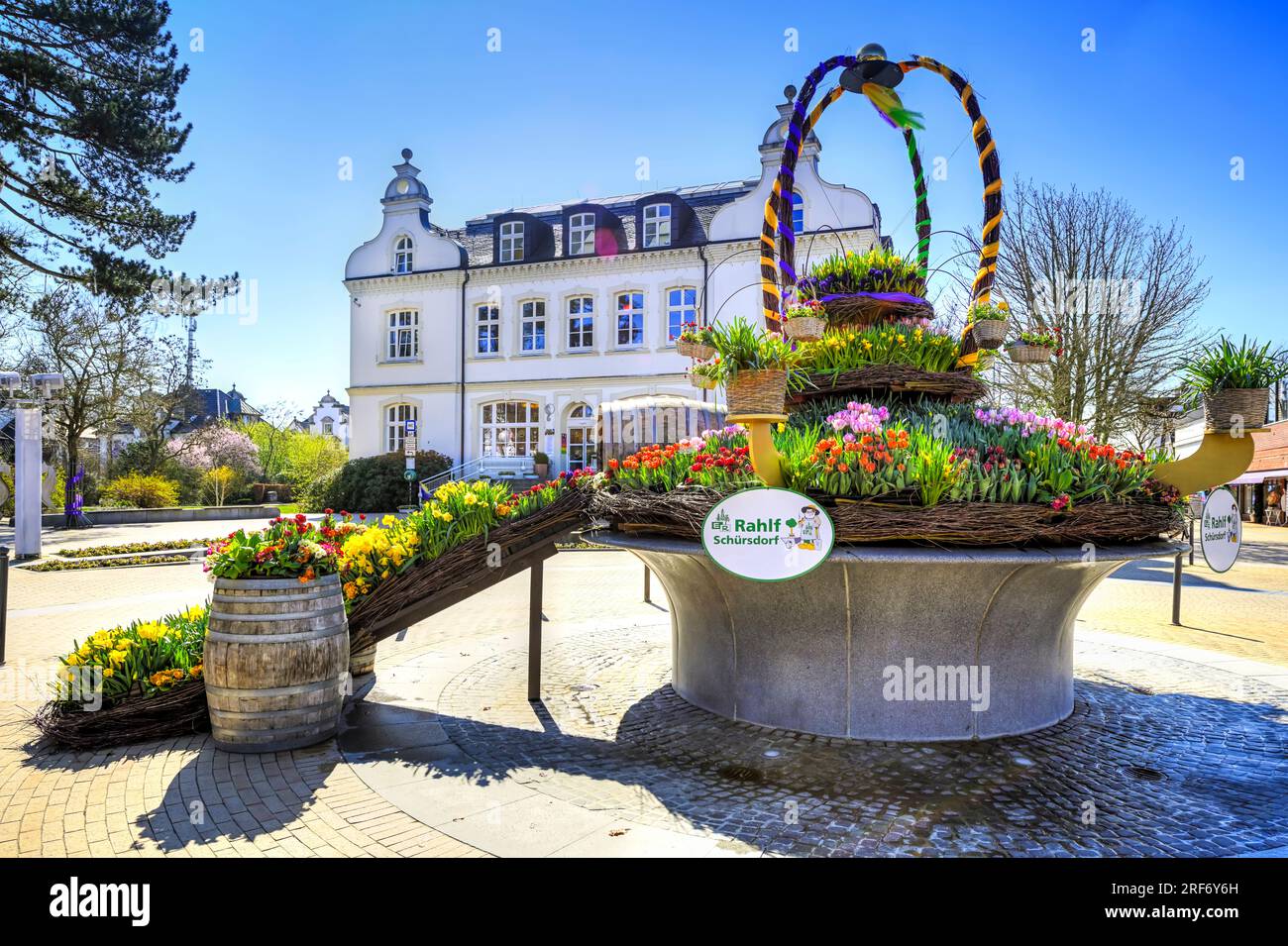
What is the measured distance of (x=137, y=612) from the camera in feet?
32.7

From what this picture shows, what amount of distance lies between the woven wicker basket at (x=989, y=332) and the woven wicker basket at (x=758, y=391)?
2424 mm

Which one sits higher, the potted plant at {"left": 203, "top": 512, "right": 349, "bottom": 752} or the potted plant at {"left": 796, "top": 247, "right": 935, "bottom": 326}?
the potted plant at {"left": 796, "top": 247, "right": 935, "bottom": 326}

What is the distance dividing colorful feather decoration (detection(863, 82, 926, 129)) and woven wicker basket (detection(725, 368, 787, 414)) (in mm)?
3371

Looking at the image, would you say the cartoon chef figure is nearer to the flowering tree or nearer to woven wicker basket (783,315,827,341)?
woven wicker basket (783,315,827,341)

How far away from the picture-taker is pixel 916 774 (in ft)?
14.0

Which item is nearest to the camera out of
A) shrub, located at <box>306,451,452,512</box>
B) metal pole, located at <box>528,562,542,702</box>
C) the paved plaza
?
the paved plaza

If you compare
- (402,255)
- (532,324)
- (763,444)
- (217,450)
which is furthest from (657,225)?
(763,444)

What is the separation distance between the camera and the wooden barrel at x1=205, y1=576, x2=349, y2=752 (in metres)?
4.53

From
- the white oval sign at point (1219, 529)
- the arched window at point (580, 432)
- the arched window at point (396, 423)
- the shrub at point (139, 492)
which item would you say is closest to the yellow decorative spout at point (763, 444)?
the white oval sign at point (1219, 529)

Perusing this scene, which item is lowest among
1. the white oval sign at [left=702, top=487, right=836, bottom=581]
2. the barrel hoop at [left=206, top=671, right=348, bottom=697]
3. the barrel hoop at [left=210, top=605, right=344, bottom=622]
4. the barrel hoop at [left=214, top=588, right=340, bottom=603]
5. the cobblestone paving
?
the cobblestone paving

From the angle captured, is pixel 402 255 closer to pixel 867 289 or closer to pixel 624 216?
pixel 624 216

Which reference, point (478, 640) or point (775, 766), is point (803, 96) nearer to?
point (775, 766)

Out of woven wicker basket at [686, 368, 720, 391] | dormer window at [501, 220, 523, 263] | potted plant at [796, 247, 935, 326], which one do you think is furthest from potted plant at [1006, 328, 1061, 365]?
dormer window at [501, 220, 523, 263]
